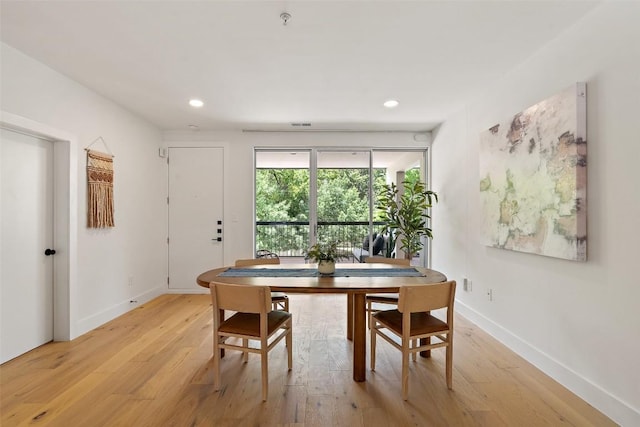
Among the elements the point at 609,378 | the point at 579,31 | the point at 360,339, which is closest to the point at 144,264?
the point at 360,339

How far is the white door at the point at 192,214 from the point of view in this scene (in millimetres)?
4598

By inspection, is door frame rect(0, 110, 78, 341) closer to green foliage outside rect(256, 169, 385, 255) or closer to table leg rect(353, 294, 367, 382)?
green foliage outside rect(256, 169, 385, 255)

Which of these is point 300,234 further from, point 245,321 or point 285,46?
point 285,46

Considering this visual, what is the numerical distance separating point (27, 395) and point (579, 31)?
441cm

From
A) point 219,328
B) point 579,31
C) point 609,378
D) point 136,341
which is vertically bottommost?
point 136,341

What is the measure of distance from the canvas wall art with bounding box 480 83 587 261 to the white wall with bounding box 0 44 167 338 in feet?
13.4

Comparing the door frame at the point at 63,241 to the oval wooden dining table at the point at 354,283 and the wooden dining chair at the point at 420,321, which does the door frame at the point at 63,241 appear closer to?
the oval wooden dining table at the point at 354,283

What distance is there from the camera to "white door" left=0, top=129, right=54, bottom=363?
2463 mm

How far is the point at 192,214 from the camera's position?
461 cm

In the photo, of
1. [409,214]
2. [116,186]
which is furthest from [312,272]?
[116,186]

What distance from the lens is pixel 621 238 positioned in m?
1.76

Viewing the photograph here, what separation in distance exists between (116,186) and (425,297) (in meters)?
3.62

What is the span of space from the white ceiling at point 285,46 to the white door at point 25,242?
2.72 feet

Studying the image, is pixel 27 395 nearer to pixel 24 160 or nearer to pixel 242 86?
pixel 24 160
